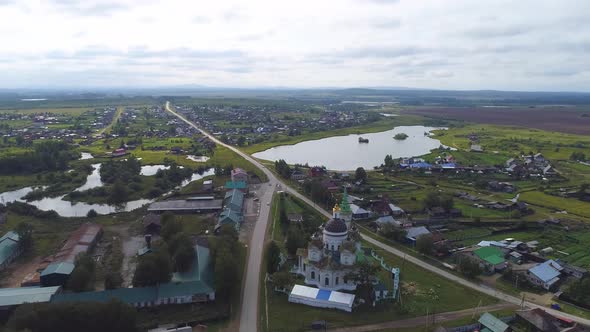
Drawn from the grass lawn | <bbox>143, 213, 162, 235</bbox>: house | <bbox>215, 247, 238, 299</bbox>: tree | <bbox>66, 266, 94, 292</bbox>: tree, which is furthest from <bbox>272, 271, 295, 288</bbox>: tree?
the grass lawn

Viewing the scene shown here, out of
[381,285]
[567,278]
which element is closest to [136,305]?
[381,285]

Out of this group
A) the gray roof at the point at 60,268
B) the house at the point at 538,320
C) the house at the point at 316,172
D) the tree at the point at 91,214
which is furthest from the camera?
the house at the point at 316,172

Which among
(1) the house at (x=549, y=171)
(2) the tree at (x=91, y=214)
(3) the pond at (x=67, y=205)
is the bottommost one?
(3) the pond at (x=67, y=205)

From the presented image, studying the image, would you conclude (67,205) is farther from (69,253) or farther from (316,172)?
(316,172)

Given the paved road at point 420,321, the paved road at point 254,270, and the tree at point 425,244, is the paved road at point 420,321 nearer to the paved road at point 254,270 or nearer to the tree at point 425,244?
the paved road at point 254,270

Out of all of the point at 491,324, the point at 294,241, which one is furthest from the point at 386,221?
the point at 491,324

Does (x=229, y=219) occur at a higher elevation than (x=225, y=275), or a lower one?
lower

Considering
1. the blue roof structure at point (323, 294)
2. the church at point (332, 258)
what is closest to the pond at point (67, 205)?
the church at point (332, 258)
